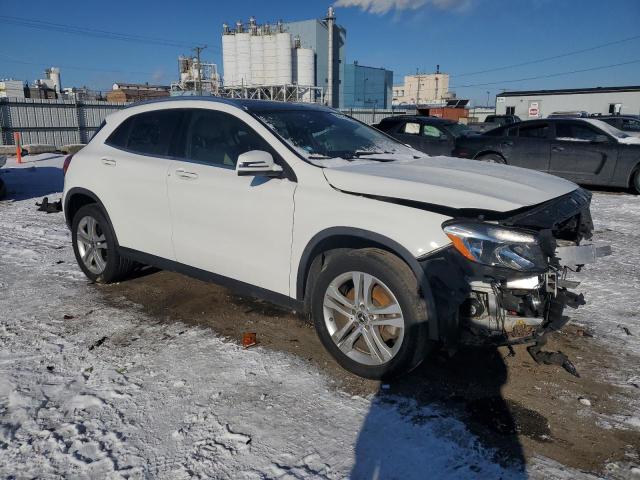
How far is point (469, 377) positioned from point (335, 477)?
1328 mm

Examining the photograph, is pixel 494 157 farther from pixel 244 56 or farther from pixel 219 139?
pixel 244 56

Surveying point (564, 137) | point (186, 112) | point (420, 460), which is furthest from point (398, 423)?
point (564, 137)

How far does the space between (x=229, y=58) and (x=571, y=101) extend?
29746 mm

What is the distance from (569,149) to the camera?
34.8ft

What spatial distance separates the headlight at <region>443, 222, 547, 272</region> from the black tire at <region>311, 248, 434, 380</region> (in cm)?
36

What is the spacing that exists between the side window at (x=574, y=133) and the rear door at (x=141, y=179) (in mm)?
9206

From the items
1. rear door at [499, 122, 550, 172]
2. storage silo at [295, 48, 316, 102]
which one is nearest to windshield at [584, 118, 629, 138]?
rear door at [499, 122, 550, 172]

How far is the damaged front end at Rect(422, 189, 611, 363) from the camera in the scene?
278 centimetres

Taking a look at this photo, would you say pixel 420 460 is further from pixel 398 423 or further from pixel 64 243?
pixel 64 243

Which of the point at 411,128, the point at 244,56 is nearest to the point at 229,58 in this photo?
the point at 244,56

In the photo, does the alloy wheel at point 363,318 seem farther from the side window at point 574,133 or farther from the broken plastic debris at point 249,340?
the side window at point 574,133

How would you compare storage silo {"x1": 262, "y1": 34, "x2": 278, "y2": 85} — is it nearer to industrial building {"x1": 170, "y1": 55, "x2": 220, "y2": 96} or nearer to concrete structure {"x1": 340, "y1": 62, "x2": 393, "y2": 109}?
industrial building {"x1": 170, "y1": 55, "x2": 220, "y2": 96}

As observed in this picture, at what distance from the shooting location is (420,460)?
2.50 m

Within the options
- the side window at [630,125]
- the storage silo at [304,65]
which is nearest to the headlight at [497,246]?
the side window at [630,125]
